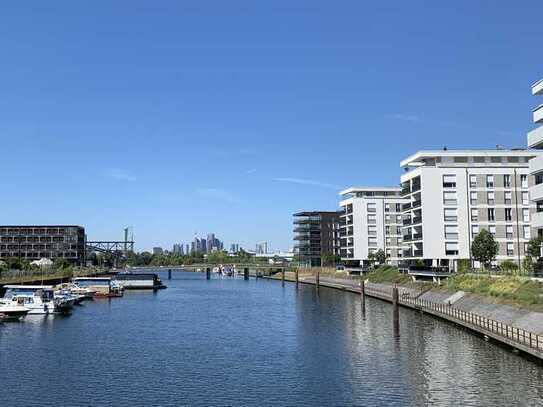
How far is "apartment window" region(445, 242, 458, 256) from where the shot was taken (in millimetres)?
127125

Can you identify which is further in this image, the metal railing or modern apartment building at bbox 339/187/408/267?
modern apartment building at bbox 339/187/408/267

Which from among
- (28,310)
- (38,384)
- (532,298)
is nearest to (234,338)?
(38,384)

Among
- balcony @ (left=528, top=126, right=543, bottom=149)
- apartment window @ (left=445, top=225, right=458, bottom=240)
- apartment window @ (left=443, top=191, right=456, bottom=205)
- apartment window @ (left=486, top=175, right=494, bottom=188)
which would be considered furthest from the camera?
apartment window @ (left=443, top=191, right=456, bottom=205)

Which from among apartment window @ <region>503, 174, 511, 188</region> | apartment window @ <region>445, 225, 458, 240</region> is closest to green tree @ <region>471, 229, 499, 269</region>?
apartment window @ <region>445, 225, 458, 240</region>

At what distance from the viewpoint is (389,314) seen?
9312 cm

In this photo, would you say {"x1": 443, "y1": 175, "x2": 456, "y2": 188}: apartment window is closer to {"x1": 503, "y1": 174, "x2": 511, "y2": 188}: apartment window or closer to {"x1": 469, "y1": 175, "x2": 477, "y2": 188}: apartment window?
{"x1": 469, "y1": 175, "x2": 477, "y2": 188}: apartment window

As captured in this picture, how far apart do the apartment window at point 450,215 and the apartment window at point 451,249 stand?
503cm

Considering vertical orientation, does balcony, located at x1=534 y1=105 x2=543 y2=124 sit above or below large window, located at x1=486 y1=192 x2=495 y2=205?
above

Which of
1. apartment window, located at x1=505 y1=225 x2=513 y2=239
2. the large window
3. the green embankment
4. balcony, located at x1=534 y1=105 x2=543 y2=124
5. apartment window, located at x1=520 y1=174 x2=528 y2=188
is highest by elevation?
balcony, located at x1=534 y1=105 x2=543 y2=124

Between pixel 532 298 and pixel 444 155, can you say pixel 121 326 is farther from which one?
pixel 444 155

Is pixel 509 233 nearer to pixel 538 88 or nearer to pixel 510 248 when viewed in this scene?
pixel 510 248

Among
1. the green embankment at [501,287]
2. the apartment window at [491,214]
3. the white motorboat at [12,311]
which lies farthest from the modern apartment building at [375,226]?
the white motorboat at [12,311]

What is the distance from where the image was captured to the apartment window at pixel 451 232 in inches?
4990

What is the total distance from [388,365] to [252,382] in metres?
12.6
